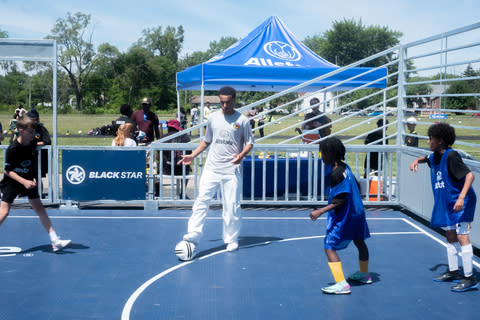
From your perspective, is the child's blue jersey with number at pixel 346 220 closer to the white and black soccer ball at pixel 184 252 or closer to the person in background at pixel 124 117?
the white and black soccer ball at pixel 184 252

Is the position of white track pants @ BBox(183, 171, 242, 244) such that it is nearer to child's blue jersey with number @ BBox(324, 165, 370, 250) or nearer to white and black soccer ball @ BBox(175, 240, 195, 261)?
white and black soccer ball @ BBox(175, 240, 195, 261)

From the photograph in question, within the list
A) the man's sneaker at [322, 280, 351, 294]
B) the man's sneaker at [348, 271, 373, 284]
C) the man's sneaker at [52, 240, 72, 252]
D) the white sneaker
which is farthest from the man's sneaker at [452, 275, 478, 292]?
the man's sneaker at [52, 240, 72, 252]

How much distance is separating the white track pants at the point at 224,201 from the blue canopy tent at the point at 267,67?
553 cm

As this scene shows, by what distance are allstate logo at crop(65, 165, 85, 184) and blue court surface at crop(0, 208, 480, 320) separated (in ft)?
3.24

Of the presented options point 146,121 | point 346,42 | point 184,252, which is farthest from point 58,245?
point 346,42

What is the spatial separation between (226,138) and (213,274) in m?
1.80

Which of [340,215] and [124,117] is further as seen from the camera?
[124,117]

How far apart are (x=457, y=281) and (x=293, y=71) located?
7.66 metres

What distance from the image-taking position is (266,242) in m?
7.80

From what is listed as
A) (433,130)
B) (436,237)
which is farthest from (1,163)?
(433,130)

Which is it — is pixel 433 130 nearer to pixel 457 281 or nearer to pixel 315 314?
pixel 457 281

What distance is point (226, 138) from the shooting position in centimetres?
703

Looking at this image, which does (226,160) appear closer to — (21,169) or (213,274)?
(213,274)

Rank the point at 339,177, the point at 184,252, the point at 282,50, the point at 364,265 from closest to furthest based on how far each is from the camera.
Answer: the point at 339,177 → the point at 364,265 → the point at 184,252 → the point at 282,50
